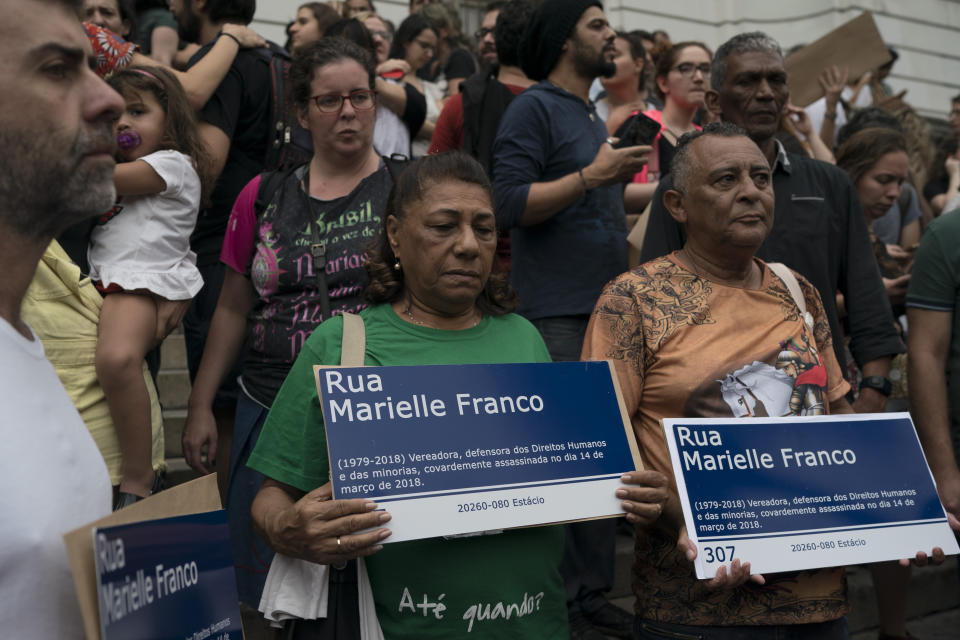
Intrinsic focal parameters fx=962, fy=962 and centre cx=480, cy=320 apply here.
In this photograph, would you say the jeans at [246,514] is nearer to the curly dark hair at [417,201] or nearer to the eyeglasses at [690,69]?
the curly dark hair at [417,201]

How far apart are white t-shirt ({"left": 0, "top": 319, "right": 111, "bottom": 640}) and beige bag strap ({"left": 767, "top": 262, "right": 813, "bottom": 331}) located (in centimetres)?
225

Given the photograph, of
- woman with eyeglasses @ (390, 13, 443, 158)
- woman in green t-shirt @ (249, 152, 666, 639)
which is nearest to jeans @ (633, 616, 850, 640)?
woman in green t-shirt @ (249, 152, 666, 639)

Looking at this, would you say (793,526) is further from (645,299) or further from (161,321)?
(161,321)

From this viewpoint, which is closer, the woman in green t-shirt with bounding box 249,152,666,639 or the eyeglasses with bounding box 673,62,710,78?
the woman in green t-shirt with bounding box 249,152,666,639

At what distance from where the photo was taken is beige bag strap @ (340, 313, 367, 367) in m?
2.54

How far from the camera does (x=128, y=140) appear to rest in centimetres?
356

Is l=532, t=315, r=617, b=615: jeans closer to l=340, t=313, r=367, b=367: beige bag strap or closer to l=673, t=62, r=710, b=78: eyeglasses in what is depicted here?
l=340, t=313, r=367, b=367: beige bag strap

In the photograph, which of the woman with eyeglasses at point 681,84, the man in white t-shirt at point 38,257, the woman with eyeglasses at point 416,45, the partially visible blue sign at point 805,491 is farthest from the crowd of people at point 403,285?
the woman with eyeglasses at point 416,45

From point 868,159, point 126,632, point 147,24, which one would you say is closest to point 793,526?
point 126,632

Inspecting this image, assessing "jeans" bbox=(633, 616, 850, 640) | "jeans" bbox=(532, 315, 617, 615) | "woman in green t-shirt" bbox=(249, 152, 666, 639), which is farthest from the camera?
"jeans" bbox=(532, 315, 617, 615)

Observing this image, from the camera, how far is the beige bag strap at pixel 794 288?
309 centimetres

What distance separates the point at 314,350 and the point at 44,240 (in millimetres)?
1040

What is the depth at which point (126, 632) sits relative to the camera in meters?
1.57

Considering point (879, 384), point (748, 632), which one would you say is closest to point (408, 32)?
point (879, 384)
